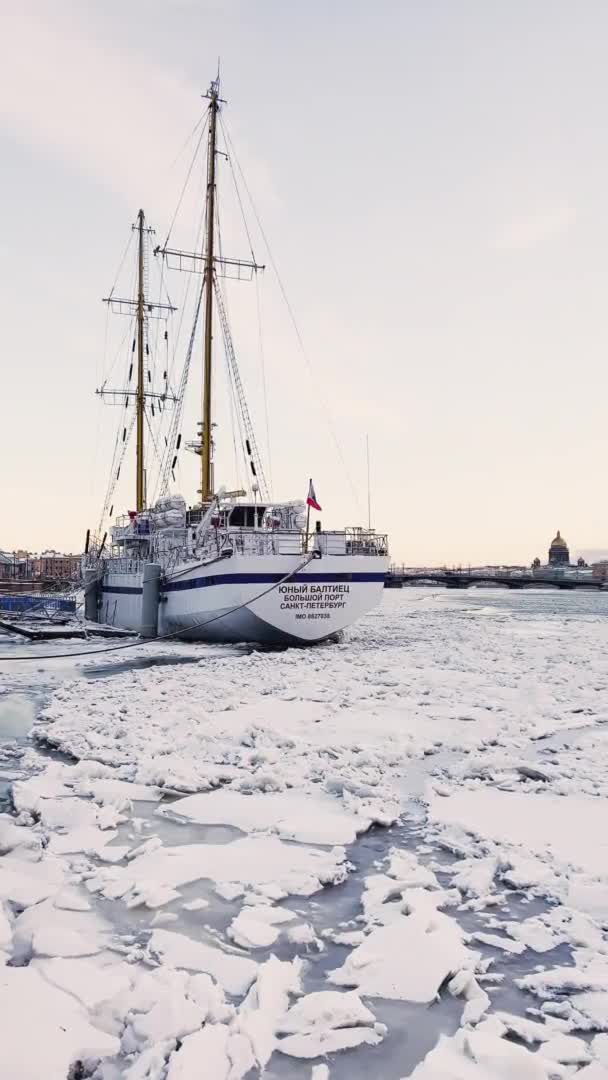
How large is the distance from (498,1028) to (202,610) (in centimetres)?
2290

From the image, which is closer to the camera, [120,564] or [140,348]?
[120,564]

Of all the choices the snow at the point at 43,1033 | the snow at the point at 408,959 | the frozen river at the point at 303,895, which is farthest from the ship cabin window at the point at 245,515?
the snow at the point at 43,1033

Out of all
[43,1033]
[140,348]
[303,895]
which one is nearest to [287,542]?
[303,895]

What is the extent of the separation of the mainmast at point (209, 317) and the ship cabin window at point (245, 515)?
461 cm

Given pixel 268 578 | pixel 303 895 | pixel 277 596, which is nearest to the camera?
pixel 303 895

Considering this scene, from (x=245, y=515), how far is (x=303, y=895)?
22.9 metres

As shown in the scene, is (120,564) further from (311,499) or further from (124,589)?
(311,499)

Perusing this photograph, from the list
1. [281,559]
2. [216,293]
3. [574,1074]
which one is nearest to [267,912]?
[574,1074]

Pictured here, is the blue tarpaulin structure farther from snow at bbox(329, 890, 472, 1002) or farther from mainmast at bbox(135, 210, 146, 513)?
snow at bbox(329, 890, 472, 1002)

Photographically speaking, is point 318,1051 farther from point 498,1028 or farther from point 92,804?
point 92,804

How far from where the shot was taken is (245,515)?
2800 centimetres

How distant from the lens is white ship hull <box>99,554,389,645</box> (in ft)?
76.8

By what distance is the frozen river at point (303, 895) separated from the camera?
3.64m

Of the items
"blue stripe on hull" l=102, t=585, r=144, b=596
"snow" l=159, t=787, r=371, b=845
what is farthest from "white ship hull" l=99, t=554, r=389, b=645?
"snow" l=159, t=787, r=371, b=845
